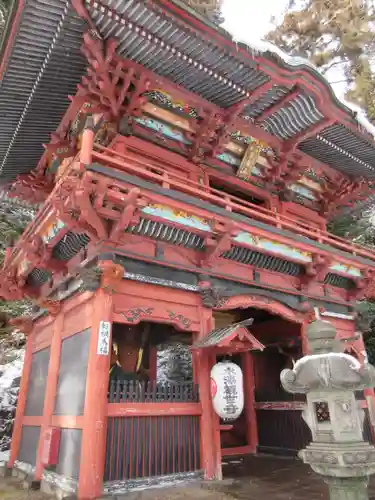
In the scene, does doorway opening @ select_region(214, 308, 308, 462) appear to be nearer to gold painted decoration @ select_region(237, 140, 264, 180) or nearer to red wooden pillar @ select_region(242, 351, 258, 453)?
red wooden pillar @ select_region(242, 351, 258, 453)

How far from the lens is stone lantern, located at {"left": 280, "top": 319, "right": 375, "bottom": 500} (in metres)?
4.38

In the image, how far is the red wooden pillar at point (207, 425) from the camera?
6730mm

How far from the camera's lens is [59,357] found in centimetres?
771

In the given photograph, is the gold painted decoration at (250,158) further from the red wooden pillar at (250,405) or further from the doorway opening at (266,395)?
the red wooden pillar at (250,405)

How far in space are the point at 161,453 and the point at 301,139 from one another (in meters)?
7.60

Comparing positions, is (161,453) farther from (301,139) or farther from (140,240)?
(301,139)

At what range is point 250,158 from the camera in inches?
391

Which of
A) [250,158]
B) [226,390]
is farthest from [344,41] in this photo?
[226,390]

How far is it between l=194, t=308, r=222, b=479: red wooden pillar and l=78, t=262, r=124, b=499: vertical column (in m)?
1.88

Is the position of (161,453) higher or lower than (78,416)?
lower

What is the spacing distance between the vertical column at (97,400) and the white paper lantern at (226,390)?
6.45ft

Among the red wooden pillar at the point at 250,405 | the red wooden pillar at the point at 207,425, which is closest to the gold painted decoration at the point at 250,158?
the red wooden pillar at the point at 207,425

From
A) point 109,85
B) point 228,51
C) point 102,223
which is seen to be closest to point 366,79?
point 228,51

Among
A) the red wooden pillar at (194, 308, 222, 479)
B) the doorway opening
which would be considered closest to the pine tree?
the doorway opening
